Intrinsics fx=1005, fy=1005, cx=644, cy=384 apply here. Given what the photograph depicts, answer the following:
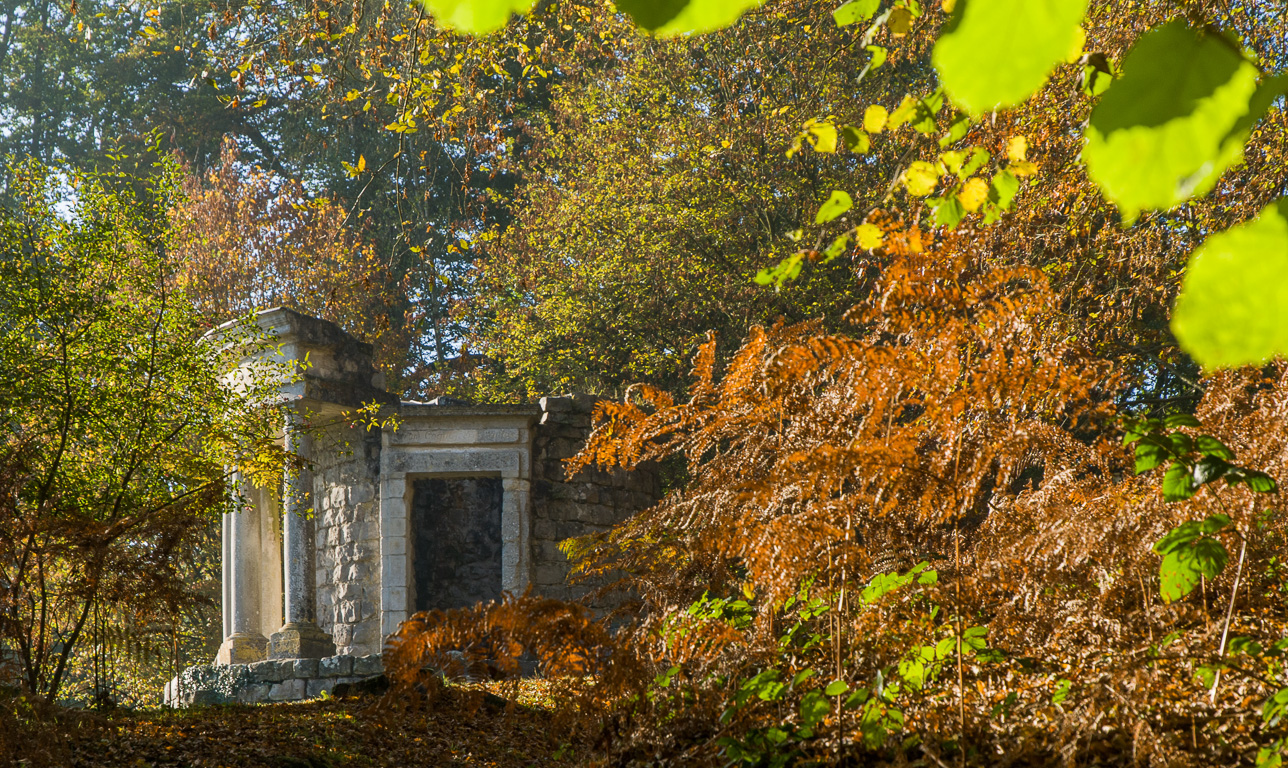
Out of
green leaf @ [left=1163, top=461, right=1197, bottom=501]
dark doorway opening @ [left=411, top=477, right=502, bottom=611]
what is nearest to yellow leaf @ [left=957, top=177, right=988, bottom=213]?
green leaf @ [left=1163, top=461, right=1197, bottom=501]

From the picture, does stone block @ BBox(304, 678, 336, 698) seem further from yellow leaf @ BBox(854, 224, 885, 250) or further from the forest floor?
yellow leaf @ BBox(854, 224, 885, 250)

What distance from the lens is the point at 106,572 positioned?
5.19 metres

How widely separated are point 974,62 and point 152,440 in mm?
6642

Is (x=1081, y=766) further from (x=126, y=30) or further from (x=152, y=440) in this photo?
(x=126, y=30)

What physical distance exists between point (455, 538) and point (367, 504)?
3222 millimetres

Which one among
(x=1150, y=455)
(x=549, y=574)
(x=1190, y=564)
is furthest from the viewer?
(x=549, y=574)

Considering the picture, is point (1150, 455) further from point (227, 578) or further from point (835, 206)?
point (227, 578)

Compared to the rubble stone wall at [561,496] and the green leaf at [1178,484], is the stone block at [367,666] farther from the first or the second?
the green leaf at [1178,484]

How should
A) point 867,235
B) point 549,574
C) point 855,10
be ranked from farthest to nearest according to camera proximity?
point 549,574 → point 867,235 → point 855,10

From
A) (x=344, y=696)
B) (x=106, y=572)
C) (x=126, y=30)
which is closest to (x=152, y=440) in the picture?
(x=106, y=572)

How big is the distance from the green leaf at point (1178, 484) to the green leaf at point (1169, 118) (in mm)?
2596

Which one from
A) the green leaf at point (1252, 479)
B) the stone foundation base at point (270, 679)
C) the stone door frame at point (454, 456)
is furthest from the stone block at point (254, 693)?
the green leaf at point (1252, 479)

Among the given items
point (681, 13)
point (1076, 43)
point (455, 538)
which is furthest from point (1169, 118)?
point (455, 538)

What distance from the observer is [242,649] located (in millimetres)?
10148
